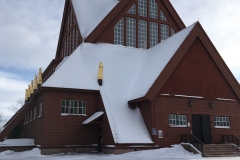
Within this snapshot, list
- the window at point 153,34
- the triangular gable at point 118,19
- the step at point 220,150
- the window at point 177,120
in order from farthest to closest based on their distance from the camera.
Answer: the window at point 153,34
the triangular gable at point 118,19
the window at point 177,120
the step at point 220,150

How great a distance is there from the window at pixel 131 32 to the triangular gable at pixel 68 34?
16.5ft

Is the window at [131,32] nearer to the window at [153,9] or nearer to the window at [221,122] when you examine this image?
the window at [153,9]

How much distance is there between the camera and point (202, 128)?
22.2 metres

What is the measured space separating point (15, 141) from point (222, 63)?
59.0 ft

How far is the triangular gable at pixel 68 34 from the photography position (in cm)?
3109

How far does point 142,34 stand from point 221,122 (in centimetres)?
1204

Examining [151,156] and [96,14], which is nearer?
[151,156]

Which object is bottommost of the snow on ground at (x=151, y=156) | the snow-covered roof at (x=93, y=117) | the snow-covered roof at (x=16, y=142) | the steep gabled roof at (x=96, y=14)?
the snow on ground at (x=151, y=156)

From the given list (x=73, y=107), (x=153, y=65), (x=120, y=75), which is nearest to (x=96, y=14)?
(x=120, y=75)

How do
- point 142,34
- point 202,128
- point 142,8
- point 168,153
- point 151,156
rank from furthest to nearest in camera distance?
point 142,8
point 142,34
point 202,128
point 168,153
point 151,156

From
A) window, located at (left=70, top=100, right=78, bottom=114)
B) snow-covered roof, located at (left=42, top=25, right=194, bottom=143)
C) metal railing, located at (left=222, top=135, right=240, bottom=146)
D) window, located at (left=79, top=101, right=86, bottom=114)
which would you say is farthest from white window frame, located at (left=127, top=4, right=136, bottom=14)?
metal railing, located at (left=222, top=135, right=240, bottom=146)

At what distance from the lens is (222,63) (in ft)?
77.9

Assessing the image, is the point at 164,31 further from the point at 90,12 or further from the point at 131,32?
the point at 90,12

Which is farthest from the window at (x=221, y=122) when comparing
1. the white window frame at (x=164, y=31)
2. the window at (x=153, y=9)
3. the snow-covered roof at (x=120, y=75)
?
the window at (x=153, y=9)
